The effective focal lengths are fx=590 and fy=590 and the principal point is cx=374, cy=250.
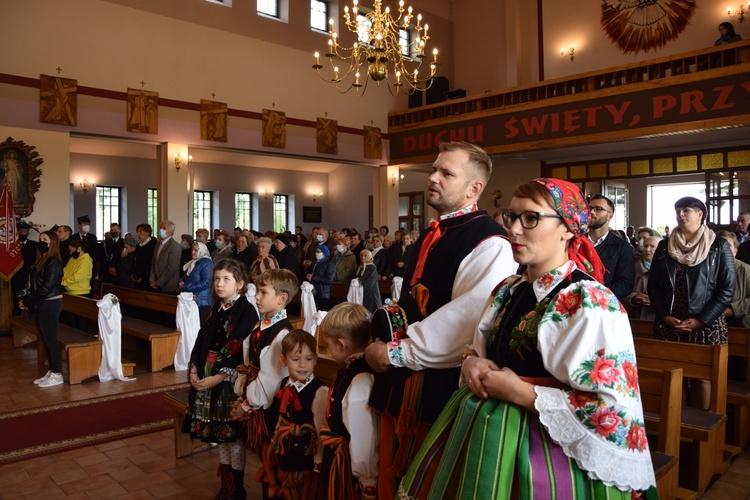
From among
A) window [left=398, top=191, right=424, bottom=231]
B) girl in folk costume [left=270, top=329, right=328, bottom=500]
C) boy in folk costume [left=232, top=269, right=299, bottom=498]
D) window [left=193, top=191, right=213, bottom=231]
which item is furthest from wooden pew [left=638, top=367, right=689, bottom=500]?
window [left=193, top=191, right=213, bottom=231]

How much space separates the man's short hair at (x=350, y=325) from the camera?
7.27 ft

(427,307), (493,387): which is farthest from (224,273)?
(493,387)

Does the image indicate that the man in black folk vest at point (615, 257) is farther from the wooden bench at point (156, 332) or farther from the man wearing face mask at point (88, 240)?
the man wearing face mask at point (88, 240)

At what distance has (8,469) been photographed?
3.65 meters

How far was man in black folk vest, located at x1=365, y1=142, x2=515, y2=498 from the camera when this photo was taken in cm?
182

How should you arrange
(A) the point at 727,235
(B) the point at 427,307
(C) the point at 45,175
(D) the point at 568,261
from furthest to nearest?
(C) the point at 45,175 → (A) the point at 727,235 → (B) the point at 427,307 → (D) the point at 568,261

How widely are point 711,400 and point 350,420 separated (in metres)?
2.28

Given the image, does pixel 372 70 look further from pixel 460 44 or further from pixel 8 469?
pixel 460 44

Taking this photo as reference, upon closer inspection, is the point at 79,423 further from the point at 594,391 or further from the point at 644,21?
the point at 644,21

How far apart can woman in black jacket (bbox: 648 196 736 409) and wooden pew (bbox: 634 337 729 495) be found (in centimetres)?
30

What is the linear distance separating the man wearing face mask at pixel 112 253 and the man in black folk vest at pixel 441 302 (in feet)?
29.5

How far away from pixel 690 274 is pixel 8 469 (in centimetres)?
440

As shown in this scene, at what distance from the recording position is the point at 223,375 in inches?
116

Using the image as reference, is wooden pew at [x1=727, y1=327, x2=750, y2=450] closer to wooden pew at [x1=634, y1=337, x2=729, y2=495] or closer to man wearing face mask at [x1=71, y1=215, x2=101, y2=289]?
wooden pew at [x1=634, y1=337, x2=729, y2=495]
